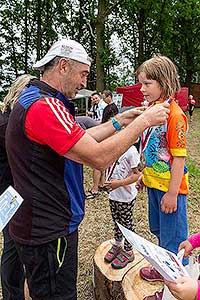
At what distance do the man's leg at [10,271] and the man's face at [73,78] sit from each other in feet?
3.66

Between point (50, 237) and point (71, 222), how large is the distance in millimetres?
122

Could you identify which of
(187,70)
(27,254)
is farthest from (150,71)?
(187,70)

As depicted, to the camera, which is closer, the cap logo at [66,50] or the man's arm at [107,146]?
the man's arm at [107,146]

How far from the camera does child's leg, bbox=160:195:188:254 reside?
2004 mm

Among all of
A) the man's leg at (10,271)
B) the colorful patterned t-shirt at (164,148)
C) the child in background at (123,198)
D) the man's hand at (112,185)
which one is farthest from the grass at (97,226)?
the colorful patterned t-shirt at (164,148)

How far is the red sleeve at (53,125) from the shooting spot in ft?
4.60

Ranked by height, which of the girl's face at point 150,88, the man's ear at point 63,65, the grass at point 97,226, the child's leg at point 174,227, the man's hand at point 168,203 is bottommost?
the grass at point 97,226

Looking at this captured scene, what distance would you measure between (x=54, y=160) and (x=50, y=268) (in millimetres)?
501

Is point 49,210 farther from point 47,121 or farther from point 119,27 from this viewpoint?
point 119,27

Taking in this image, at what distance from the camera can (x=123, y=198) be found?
260 cm

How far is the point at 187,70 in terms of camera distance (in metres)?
25.1

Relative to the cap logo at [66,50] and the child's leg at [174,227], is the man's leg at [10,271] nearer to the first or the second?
the child's leg at [174,227]

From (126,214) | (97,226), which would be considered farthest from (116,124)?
(97,226)

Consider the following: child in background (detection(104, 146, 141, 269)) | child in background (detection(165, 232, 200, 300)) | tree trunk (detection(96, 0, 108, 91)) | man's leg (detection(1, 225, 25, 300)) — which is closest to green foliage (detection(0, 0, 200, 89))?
tree trunk (detection(96, 0, 108, 91))
